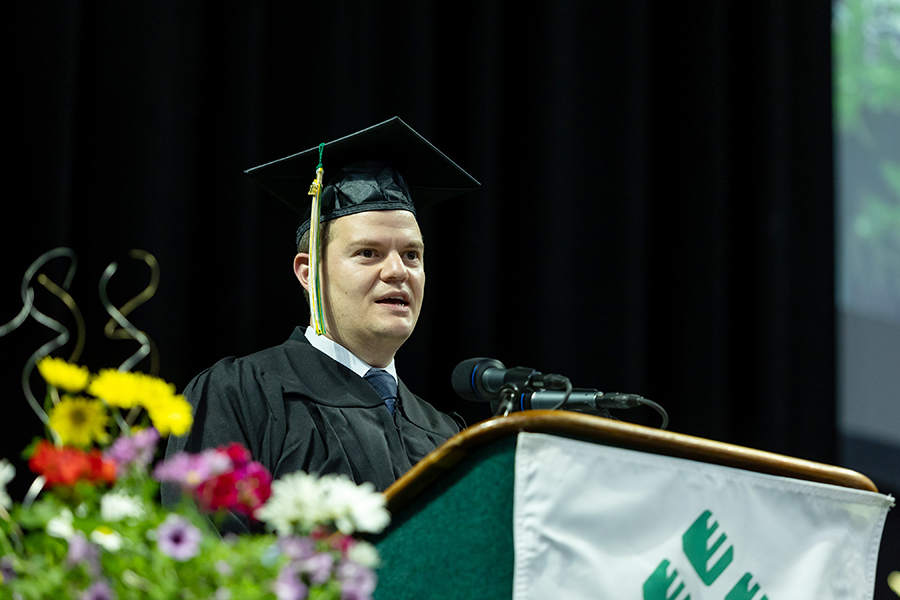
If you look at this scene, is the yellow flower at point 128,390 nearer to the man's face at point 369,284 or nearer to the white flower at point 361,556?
the white flower at point 361,556

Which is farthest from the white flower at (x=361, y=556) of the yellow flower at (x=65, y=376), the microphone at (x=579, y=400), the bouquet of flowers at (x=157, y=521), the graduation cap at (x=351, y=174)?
the graduation cap at (x=351, y=174)

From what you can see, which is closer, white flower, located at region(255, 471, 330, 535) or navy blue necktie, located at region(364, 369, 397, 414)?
white flower, located at region(255, 471, 330, 535)

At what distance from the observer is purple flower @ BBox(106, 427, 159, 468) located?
64 centimetres

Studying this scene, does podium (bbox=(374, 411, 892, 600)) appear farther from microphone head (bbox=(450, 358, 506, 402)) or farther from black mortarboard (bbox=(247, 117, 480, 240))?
black mortarboard (bbox=(247, 117, 480, 240))

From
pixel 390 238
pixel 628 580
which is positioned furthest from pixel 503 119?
pixel 628 580

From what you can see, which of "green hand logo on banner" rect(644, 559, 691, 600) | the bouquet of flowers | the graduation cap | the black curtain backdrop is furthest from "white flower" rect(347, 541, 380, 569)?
the black curtain backdrop

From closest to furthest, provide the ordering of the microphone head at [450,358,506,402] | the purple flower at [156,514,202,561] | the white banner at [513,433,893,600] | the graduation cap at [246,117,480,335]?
1. the purple flower at [156,514,202,561]
2. the white banner at [513,433,893,600]
3. the microphone head at [450,358,506,402]
4. the graduation cap at [246,117,480,335]

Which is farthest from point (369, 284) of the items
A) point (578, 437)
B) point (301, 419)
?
point (578, 437)

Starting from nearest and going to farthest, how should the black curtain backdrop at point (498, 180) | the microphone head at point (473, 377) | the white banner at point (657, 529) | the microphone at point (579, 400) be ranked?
the white banner at point (657, 529), the microphone at point (579, 400), the microphone head at point (473, 377), the black curtain backdrop at point (498, 180)

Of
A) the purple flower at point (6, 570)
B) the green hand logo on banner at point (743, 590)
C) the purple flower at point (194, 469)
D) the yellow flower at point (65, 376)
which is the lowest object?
the green hand logo on banner at point (743, 590)

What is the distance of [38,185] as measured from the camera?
7.12ft

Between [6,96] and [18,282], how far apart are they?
0.44 m

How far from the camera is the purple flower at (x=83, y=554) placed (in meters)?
0.61

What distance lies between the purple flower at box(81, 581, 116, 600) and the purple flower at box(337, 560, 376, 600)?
0.15 metres
